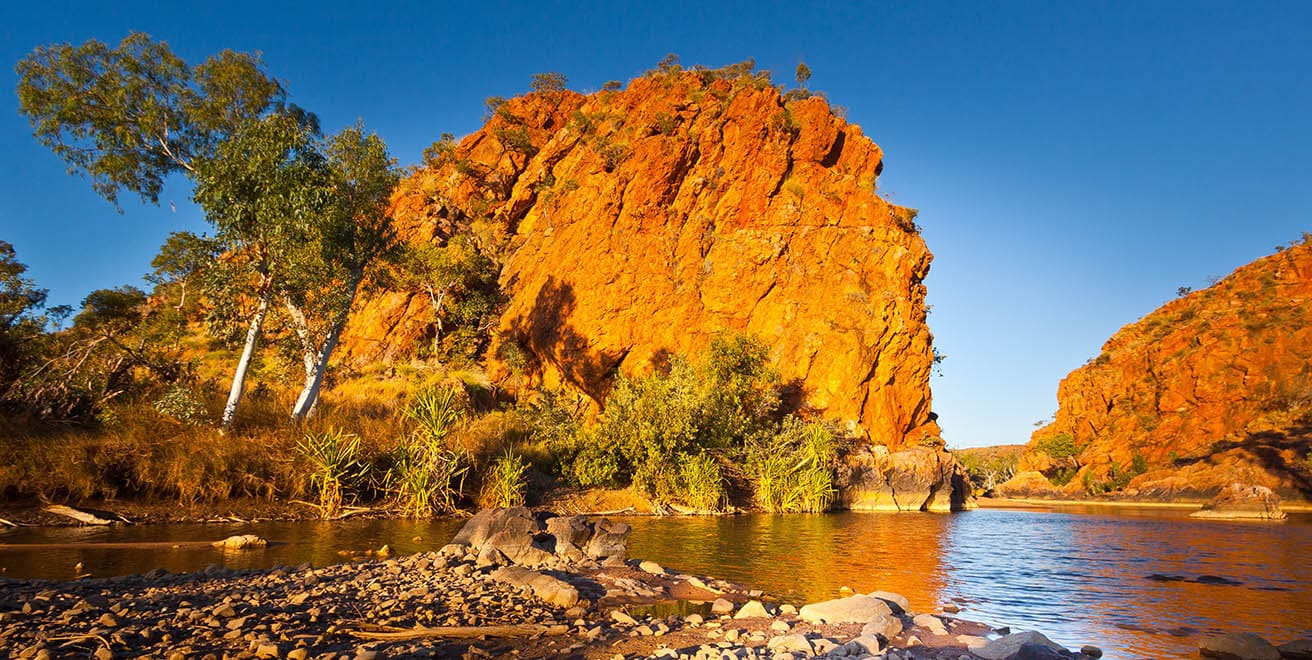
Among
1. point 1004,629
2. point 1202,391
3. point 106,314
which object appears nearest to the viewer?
point 1004,629

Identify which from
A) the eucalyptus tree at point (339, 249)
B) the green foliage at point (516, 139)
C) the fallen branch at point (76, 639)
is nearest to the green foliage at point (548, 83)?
the green foliage at point (516, 139)

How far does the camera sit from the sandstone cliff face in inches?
2235

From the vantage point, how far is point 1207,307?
286 feet

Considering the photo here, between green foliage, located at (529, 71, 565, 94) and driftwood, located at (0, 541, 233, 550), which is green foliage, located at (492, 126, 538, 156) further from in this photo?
driftwood, located at (0, 541, 233, 550)

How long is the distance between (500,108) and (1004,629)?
61.7 meters

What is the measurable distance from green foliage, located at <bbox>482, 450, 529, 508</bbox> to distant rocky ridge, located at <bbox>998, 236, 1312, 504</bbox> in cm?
5892

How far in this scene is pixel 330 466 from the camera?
18.9 metres

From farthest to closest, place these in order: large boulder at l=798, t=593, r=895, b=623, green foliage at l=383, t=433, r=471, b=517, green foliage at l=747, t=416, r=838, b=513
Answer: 1. green foliage at l=747, t=416, r=838, b=513
2. green foliage at l=383, t=433, r=471, b=517
3. large boulder at l=798, t=593, r=895, b=623

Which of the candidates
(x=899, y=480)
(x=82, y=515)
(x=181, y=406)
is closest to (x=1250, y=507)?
(x=899, y=480)

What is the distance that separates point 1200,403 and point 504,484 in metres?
82.2

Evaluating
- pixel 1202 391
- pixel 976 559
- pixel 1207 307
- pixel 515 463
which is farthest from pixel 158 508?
pixel 1207 307

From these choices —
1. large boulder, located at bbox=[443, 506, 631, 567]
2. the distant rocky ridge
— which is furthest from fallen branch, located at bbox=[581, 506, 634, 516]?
the distant rocky ridge

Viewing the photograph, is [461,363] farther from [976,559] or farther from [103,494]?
[976,559]

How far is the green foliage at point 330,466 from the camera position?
19.0 meters
